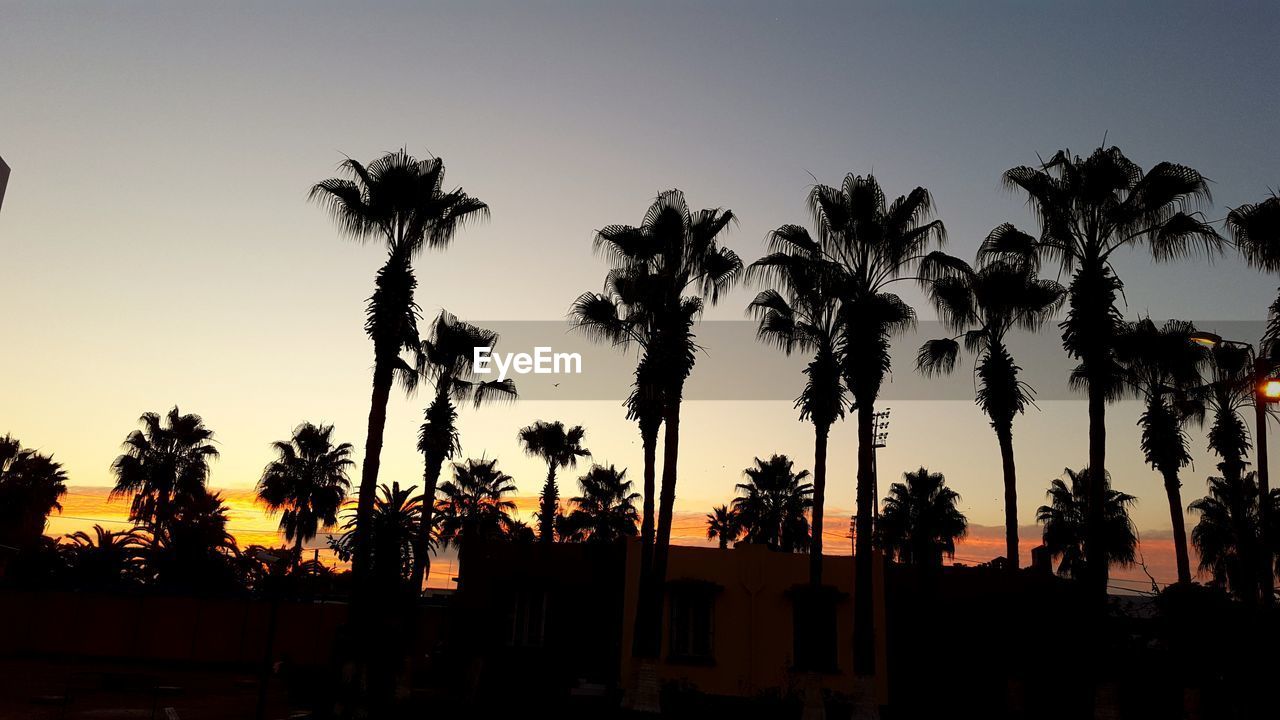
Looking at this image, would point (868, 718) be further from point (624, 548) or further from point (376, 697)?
point (376, 697)

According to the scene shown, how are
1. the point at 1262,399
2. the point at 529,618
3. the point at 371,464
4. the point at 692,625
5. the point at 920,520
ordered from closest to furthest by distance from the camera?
the point at 1262,399, the point at 371,464, the point at 692,625, the point at 529,618, the point at 920,520

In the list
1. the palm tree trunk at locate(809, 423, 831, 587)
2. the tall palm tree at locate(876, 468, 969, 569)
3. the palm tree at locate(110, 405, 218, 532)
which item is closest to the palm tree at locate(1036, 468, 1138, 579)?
the tall palm tree at locate(876, 468, 969, 569)

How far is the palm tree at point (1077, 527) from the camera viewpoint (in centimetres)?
4634

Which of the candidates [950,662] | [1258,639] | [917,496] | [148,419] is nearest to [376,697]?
[950,662]

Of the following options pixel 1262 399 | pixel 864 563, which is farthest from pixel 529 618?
pixel 1262 399

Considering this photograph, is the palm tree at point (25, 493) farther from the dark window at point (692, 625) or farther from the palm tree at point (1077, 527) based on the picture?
the palm tree at point (1077, 527)

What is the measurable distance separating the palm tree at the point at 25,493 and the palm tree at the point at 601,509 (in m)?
29.0

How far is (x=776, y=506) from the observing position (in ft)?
182

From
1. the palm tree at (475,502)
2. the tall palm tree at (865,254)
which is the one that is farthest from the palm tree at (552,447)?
the tall palm tree at (865,254)

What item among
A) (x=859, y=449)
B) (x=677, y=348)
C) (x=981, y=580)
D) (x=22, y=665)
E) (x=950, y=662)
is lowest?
(x=22, y=665)

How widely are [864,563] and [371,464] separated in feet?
42.5

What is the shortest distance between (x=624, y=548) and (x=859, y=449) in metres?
8.94

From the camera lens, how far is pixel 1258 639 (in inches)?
816

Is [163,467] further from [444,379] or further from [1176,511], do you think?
[1176,511]
